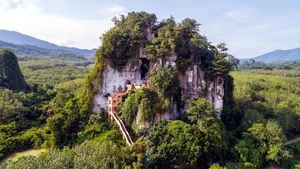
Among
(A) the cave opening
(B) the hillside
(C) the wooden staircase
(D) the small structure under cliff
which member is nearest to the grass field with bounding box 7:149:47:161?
(D) the small structure under cliff

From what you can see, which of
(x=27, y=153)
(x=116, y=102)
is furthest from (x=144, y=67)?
(x=27, y=153)

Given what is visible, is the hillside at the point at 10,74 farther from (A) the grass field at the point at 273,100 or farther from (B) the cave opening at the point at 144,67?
(A) the grass field at the point at 273,100

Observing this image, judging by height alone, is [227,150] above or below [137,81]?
below

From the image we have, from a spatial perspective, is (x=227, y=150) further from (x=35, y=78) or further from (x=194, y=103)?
(x=35, y=78)

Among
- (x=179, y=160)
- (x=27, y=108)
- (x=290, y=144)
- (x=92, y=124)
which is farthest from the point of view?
(x=27, y=108)

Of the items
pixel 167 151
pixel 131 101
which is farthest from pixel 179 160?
pixel 131 101

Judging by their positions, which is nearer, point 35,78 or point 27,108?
point 27,108
